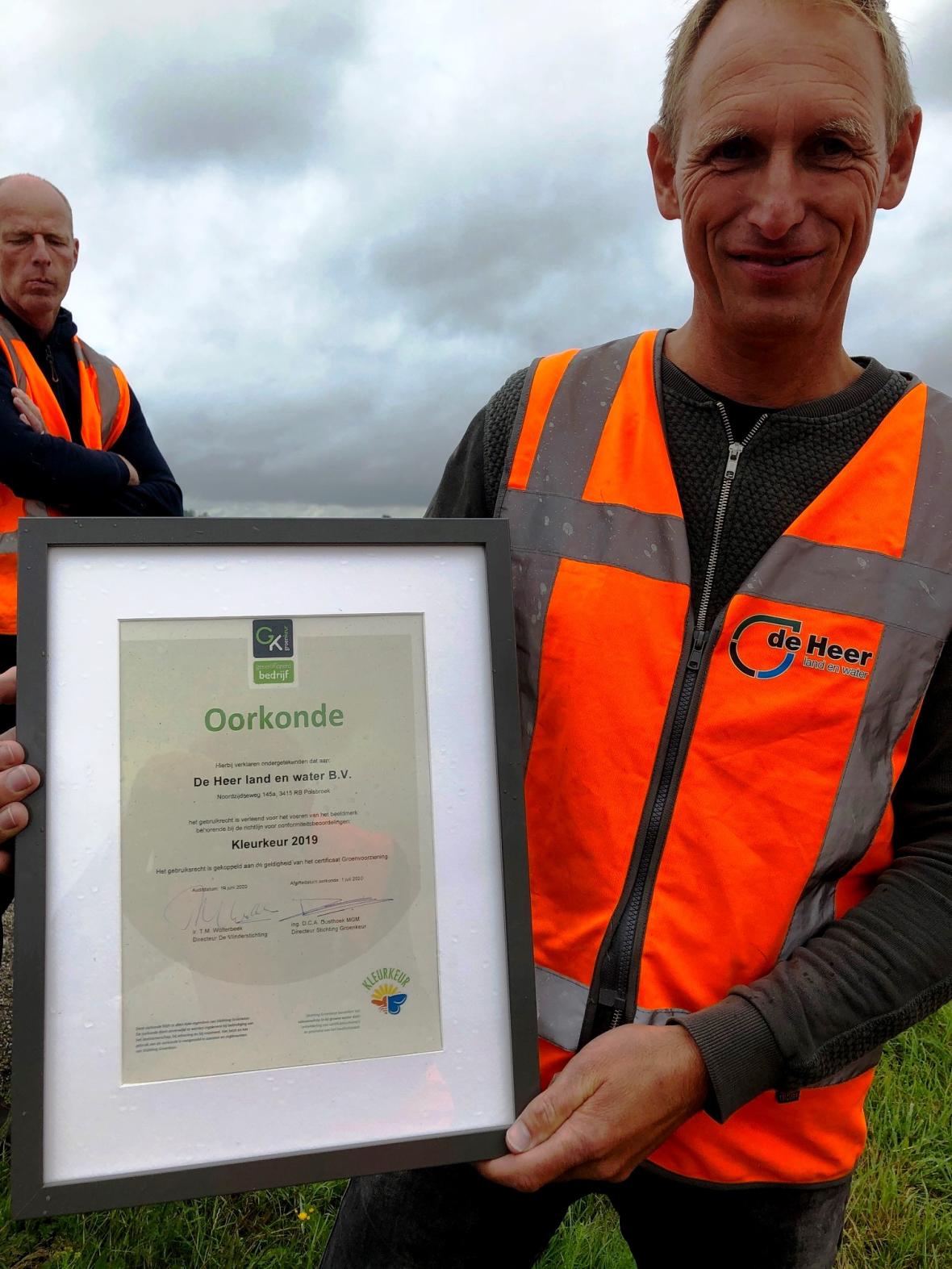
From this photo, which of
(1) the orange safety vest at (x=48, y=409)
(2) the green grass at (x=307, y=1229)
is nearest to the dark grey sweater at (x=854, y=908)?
(2) the green grass at (x=307, y=1229)

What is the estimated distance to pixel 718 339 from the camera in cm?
172

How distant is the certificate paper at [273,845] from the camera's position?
53.3 inches

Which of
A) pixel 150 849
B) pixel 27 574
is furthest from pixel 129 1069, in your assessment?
pixel 27 574

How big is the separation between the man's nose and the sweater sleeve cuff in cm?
127

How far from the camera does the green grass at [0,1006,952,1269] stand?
2678 mm

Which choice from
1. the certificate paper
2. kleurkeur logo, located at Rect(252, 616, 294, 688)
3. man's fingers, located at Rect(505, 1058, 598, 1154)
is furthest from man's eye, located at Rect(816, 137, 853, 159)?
man's fingers, located at Rect(505, 1058, 598, 1154)

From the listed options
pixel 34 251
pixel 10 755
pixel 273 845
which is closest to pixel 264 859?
pixel 273 845

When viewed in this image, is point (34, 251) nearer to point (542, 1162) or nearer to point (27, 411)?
point (27, 411)

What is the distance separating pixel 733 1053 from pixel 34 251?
12.0ft

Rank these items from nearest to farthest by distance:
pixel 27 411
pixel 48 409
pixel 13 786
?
pixel 13 786 < pixel 27 411 < pixel 48 409

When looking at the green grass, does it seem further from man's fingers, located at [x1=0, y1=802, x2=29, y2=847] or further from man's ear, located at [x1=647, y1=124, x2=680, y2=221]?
man's ear, located at [x1=647, y1=124, x2=680, y2=221]

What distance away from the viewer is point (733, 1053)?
149cm

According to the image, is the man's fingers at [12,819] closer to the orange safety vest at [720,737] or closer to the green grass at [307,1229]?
the orange safety vest at [720,737]

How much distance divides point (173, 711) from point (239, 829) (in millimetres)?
Result: 196
